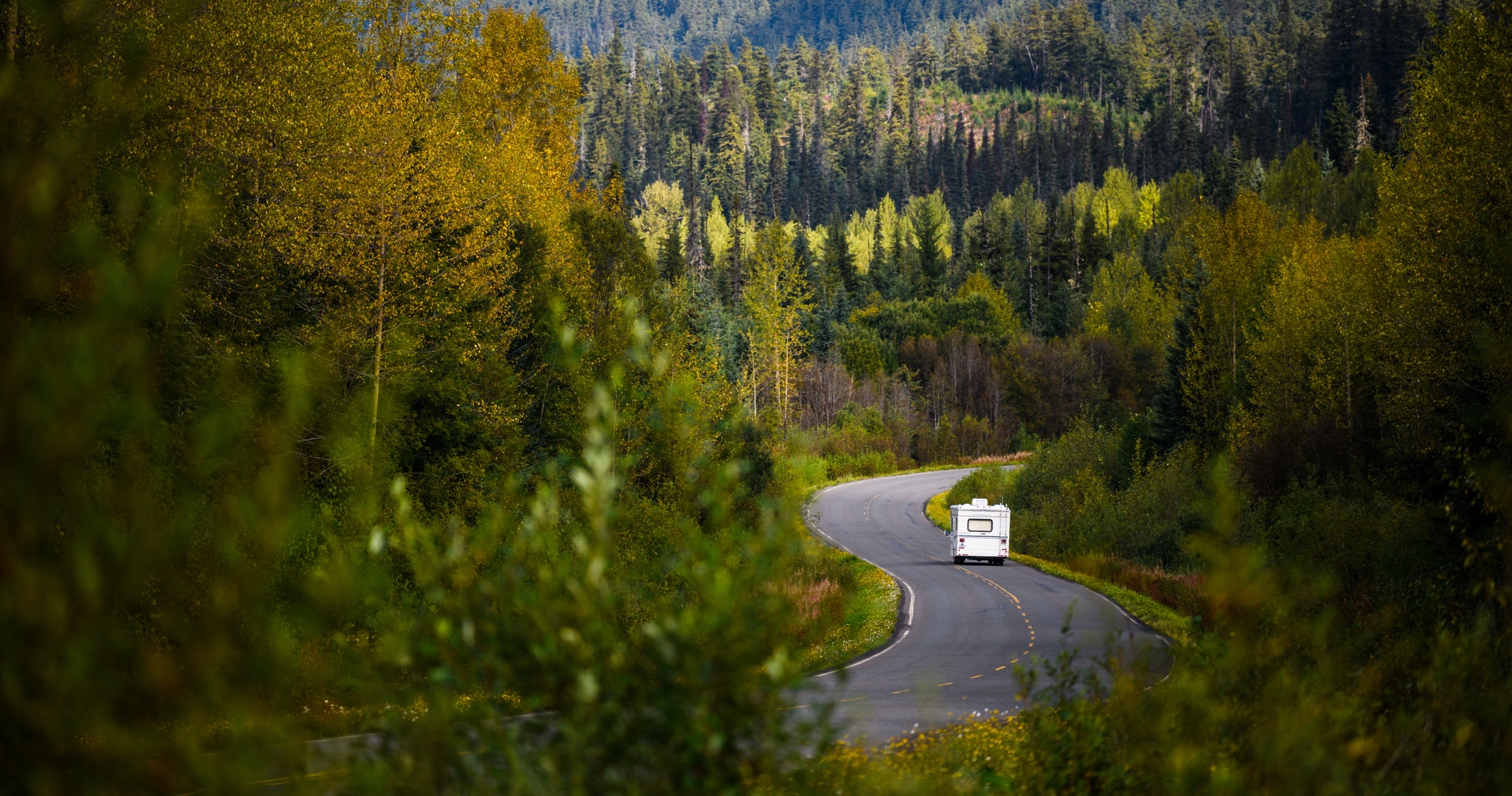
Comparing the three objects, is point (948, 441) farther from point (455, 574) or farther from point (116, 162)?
point (455, 574)

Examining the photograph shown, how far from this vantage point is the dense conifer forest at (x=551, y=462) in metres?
3.19

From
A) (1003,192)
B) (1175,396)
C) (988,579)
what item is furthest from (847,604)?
(1003,192)

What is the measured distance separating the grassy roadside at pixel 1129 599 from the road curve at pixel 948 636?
385mm

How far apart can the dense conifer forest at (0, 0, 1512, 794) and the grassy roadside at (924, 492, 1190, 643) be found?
104 cm

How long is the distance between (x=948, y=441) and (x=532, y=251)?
160ft

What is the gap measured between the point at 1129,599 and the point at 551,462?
2619cm

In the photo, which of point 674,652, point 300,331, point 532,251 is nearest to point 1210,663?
point 674,652

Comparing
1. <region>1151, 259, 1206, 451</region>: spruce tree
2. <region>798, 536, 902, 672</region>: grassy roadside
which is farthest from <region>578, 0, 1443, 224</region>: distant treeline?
<region>798, 536, 902, 672</region>: grassy roadside

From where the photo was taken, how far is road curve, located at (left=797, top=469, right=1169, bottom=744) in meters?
13.9

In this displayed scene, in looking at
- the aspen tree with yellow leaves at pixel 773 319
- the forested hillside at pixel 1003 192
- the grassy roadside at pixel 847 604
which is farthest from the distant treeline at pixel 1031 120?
the grassy roadside at pixel 847 604

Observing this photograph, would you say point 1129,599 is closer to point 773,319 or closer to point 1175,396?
point 1175,396

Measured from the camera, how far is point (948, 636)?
77.7ft

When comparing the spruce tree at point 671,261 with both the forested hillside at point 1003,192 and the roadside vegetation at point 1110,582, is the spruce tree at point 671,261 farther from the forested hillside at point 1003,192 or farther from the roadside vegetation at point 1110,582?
the roadside vegetation at point 1110,582

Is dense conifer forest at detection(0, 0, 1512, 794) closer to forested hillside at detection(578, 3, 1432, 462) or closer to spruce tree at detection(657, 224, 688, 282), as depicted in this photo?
forested hillside at detection(578, 3, 1432, 462)
